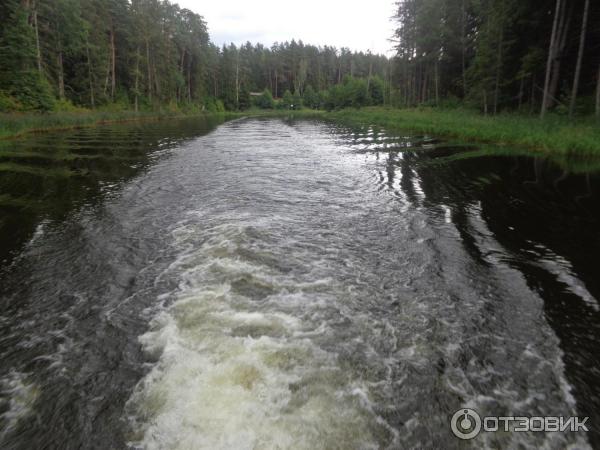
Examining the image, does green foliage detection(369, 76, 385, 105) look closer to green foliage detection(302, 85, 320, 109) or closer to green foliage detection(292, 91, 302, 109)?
green foliage detection(302, 85, 320, 109)

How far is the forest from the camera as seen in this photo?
22.8m

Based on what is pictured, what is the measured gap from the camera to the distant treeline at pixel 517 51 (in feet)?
67.5

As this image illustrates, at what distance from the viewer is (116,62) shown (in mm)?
51281

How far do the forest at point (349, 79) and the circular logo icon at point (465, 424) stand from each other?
20503mm

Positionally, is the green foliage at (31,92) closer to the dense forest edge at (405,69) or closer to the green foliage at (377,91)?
the dense forest edge at (405,69)

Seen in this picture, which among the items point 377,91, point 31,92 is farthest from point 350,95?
point 31,92

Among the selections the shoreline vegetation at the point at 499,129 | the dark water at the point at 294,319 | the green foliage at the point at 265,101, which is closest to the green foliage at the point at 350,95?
the green foliage at the point at 265,101

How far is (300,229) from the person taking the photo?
6.78 meters

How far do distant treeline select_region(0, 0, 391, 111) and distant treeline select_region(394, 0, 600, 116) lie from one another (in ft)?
98.8

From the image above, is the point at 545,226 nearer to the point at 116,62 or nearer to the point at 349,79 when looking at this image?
the point at 116,62

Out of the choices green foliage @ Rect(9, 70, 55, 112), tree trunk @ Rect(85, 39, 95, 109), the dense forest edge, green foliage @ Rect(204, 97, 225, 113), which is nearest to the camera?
the dense forest edge

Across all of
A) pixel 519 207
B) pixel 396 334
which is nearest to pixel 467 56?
pixel 519 207

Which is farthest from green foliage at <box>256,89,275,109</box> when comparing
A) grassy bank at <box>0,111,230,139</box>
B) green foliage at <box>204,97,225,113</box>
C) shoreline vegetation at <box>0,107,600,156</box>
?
shoreline vegetation at <box>0,107,600,156</box>

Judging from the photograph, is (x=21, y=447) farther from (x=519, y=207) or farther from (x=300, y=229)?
(x=519, y=207)
